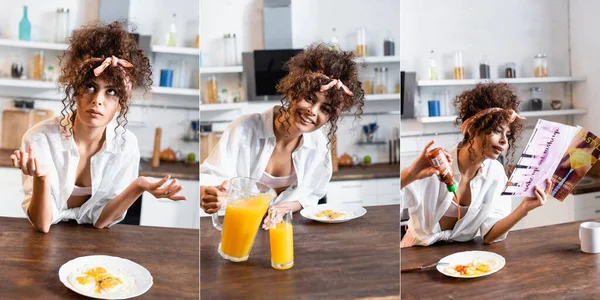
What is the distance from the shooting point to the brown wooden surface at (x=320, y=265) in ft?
5.50

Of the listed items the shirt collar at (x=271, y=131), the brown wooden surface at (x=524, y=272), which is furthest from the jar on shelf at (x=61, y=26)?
the brown wooden surface at (x=524, y=272)

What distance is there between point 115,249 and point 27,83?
54 cm

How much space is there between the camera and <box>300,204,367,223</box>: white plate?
1765 millimetres

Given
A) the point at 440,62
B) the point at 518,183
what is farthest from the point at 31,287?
the point at 518,183

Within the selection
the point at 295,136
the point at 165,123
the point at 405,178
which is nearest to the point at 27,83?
the point at 165,123

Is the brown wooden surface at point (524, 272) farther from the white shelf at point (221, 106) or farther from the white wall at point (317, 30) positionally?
the white shelf at point (221, 106)

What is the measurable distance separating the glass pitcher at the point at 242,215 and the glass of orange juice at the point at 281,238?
0.04 m

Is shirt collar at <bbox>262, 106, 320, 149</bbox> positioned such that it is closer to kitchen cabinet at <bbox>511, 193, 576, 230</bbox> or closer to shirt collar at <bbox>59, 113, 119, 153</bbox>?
shirt collar at <bbox>59, 113, 119, 153</bbox>

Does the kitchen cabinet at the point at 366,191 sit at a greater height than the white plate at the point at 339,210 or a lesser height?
greater

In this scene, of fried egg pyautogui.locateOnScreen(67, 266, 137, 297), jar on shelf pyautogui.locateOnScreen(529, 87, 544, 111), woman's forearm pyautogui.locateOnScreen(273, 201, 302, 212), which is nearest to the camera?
fried egg pyautogui.locateOnScreen(67, 266, 137, 297)

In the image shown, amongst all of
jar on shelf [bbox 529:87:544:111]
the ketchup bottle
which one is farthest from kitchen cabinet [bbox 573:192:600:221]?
the ketchup bottle

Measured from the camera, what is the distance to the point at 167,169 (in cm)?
173

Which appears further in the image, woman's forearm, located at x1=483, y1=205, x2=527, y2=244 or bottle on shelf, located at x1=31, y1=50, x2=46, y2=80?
woman's forearm, located at x1=483, y1=205, x2=527, y2=244

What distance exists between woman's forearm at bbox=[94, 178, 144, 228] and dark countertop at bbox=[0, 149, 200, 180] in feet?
0.15
